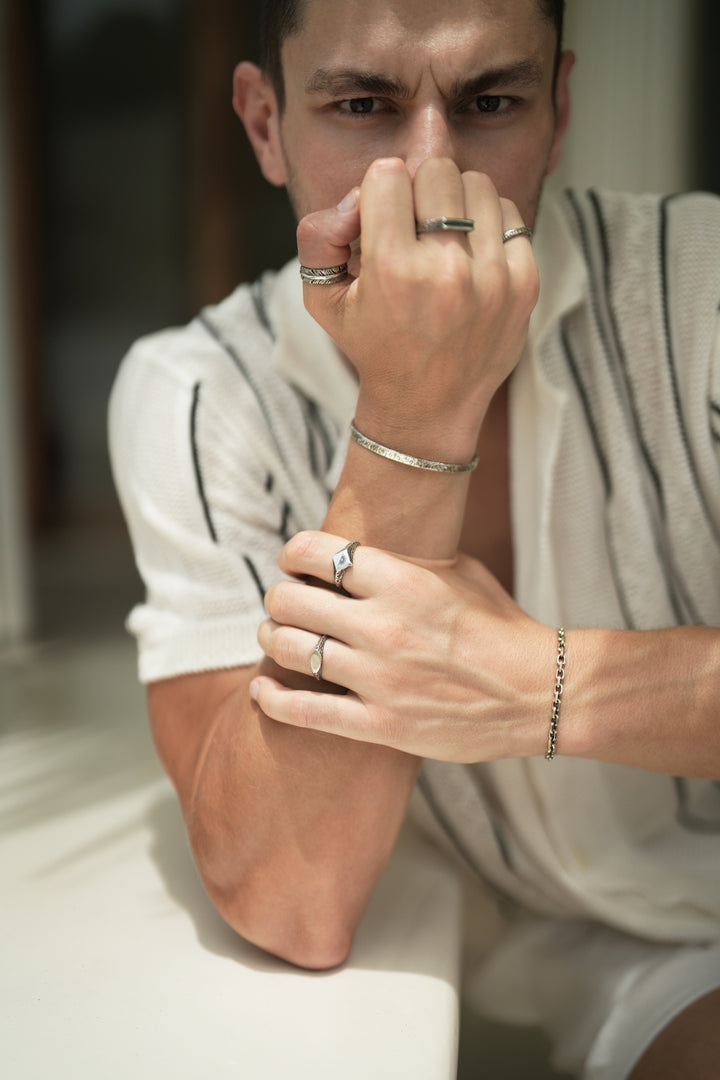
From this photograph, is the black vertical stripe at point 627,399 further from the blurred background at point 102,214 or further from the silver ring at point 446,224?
the blurred background at point 102,214

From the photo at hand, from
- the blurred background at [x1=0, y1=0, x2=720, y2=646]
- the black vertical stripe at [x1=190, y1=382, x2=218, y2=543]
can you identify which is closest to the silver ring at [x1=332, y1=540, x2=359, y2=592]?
the black vertical stripe at [x1=190, y1=382, x2=218, y2=543]

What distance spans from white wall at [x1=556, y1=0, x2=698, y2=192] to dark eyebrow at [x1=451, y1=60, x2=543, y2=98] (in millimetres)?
1427

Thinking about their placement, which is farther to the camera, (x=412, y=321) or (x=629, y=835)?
(x=629, y=835)

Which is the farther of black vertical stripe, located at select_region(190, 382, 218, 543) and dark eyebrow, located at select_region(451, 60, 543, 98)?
black vertical stripe, located at select_region(190, 382, 218, 543)

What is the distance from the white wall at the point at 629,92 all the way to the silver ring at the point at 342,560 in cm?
176

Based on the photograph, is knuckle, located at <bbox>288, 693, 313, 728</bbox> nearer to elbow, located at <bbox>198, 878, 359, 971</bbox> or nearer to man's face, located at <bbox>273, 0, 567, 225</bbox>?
elbow, located at <bbox>198, 878, 359, 971</bbox>

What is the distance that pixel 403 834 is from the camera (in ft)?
4.11

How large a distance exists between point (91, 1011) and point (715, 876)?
689 millimetres

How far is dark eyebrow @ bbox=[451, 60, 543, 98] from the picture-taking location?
3.06ft

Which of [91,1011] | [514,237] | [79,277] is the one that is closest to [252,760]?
[91,1011]

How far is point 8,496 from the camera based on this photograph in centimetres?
257

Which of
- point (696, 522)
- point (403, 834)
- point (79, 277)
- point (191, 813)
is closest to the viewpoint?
point (191, 813)

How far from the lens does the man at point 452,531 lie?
84cm

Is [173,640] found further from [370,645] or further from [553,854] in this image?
[553,854]
